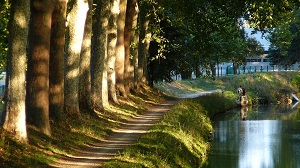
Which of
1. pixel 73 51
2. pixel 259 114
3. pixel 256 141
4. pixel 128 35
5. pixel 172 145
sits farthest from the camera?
pixel 259 114

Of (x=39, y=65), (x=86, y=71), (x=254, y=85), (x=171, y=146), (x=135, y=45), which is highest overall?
(x=135, y=45)

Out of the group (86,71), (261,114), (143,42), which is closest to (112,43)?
(86,71)

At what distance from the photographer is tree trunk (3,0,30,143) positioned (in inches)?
677

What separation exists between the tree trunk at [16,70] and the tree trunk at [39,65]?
89.3 inches

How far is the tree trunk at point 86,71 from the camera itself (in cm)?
2622

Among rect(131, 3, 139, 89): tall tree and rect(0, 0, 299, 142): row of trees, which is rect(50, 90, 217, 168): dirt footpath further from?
rect(131, 3, 139, 89): tall tree

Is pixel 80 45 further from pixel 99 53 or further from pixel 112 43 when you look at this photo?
pixel 112 43

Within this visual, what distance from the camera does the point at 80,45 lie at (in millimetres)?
23891

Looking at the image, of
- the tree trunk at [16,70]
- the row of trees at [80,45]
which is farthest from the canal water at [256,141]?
the tree trunk at [16,70]

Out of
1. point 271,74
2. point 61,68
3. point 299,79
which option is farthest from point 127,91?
point 271,74

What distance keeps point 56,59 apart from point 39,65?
7.25ft

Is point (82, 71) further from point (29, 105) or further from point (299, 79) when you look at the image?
point (299, 79)

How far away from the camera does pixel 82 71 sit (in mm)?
26750

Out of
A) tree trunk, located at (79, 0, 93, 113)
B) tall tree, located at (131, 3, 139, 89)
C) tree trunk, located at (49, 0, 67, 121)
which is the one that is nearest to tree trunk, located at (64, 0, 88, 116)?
tree trunk, located at (49, 0, 67, 121)
